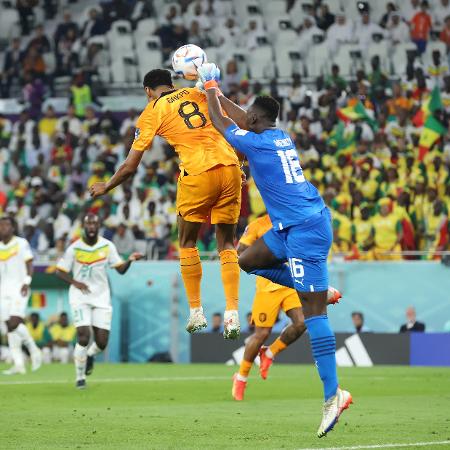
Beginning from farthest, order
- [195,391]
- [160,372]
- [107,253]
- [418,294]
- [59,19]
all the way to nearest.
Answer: [59,19] < [418,294] < [160,372] < [107,253] < [195,391]

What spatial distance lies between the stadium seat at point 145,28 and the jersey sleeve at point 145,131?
20.8 m

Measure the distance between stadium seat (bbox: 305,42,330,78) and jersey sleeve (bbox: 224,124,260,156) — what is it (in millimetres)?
19200

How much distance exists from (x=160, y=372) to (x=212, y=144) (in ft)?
31.6

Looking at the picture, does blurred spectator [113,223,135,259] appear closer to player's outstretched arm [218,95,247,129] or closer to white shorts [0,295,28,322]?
white shorts [0,295,28,322]

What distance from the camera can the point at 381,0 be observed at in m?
30.2


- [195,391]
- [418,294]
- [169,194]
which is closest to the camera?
[195,391]

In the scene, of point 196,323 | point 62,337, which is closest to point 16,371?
point 62,337

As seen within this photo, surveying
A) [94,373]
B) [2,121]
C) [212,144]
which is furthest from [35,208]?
[212,144]

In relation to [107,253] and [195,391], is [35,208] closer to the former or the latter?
[107,253]

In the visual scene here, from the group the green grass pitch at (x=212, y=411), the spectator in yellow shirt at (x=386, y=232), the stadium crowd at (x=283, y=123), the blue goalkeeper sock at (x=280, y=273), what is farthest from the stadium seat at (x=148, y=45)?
the blue goalkeeper sock at (x=280, y=273)

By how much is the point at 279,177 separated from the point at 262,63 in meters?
20.3

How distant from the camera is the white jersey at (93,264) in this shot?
18.3m

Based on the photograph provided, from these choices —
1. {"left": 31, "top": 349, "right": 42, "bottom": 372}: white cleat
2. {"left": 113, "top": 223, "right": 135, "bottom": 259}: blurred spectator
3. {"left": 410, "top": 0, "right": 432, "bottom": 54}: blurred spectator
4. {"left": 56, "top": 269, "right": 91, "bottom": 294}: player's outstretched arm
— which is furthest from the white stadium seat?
{"left": 56, "top": 269, "right": 91, "bottom": 294}: player's outstretched arm

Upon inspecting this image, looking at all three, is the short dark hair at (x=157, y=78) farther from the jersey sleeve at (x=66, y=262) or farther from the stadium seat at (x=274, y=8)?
the stadium seat at (x=274, y=8)
